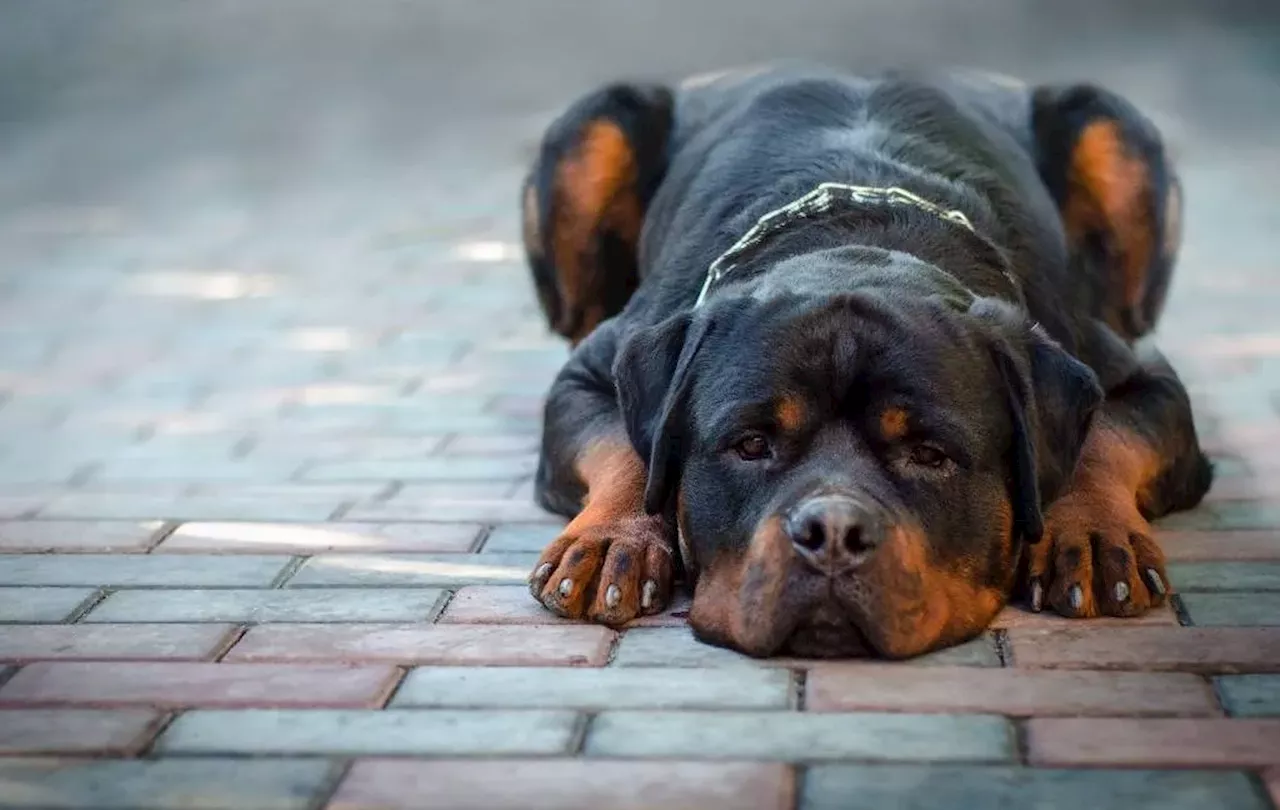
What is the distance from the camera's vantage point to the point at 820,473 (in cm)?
338

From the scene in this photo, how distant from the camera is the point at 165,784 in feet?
9.16

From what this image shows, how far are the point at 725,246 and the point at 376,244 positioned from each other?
450 cm

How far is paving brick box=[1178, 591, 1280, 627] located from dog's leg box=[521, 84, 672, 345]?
7.77ft

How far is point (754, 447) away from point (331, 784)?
1.08 metres

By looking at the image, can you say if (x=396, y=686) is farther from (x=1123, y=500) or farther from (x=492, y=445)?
(x=492, y=445)

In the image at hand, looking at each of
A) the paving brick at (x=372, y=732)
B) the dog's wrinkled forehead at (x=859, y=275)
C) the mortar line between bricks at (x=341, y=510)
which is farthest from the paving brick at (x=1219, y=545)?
the mortar line between bricks at (x=341, y=510)

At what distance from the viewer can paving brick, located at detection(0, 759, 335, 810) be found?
2.72 metres

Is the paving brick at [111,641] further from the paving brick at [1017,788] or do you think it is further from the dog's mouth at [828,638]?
the paving brick at [1017,788]

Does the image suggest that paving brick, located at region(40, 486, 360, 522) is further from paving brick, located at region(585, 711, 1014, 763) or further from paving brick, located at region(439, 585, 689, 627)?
paving brick, located at region(585, 711, 1014, 763)

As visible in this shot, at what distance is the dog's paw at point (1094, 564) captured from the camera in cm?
354

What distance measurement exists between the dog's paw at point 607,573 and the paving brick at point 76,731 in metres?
0.82

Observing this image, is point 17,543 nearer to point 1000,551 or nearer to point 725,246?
point 725,246

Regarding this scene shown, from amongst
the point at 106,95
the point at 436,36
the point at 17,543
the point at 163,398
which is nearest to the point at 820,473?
the point at 17,543

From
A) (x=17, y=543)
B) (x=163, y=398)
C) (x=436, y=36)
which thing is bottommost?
(x=436, y=36)
